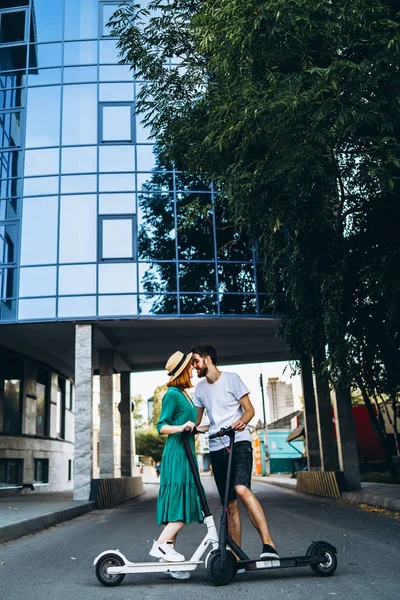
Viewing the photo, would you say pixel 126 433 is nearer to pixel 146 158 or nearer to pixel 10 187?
pixel 10 187

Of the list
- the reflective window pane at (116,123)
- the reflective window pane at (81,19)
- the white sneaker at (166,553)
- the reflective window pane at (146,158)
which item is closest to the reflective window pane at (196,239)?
the reflective window pane at (146,158)

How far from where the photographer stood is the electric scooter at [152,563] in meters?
5.36

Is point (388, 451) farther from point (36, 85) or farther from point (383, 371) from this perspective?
point (36, 85)

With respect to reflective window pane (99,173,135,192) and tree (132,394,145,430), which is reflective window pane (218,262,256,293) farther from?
tree (132,394,145,430)

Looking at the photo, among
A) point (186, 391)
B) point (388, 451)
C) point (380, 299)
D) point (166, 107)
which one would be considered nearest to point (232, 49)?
point (166, 107)

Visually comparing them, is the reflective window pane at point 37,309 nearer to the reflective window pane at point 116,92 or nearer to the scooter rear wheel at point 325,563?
the reflective window pane at point 116,92

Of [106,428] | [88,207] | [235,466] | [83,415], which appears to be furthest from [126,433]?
[235,466]

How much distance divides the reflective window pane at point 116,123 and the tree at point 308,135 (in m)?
6.83

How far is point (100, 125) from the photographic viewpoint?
2181 cm

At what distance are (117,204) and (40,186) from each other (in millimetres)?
2515

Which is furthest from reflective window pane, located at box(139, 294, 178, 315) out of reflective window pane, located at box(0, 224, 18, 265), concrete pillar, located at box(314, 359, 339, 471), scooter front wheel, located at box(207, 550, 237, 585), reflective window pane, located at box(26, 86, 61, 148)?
scooter front wheel, located at box(207, 550, 237, 585)

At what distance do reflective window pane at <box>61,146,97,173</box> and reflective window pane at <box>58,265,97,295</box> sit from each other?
3.29m

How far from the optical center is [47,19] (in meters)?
23.0

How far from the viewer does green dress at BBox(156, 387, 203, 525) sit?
5555mm
